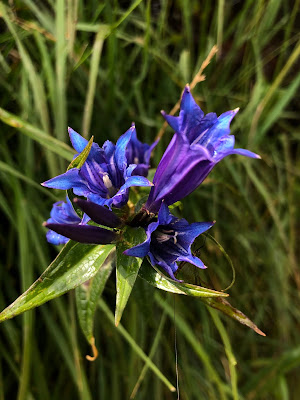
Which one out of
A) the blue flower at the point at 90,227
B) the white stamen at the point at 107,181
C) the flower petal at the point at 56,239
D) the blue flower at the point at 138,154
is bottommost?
the blue flower at the point at 90,227

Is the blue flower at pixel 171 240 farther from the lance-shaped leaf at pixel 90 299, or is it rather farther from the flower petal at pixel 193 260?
the lance-shaped leaf at pixel 90 299

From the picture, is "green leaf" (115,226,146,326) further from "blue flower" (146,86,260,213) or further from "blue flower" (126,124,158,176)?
"blue flower" (126,124,158,176)

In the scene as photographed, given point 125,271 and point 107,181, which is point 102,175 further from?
point 125,271

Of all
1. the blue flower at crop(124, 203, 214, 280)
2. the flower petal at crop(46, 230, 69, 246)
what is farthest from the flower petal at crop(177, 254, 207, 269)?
the flower petal at crop(46, 230, 69, 246)

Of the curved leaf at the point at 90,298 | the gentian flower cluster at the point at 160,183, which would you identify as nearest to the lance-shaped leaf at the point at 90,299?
the curved leaf at the point at 90,298

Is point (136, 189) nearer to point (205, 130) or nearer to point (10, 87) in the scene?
point (205, 130)

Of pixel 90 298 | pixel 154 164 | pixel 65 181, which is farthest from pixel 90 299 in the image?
pixel 154 164
